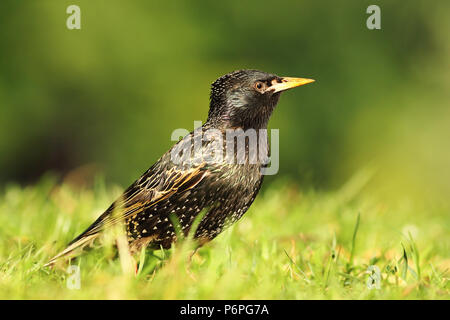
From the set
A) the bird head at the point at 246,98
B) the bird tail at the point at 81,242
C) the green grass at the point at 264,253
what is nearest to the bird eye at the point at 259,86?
the bird head at the point at 246,98

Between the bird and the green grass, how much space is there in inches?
5.5

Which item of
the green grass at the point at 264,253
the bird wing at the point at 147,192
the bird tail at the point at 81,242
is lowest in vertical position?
A: the green grass at the point at 264,253

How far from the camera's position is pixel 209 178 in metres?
3.23

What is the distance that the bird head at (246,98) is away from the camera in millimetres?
3514

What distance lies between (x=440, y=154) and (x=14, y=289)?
21.4ft

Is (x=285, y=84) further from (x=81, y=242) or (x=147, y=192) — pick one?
(x=81, y=242)

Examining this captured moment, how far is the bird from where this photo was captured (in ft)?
10.5

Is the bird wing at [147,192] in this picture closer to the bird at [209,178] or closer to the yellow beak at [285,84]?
the bird at [209,178]

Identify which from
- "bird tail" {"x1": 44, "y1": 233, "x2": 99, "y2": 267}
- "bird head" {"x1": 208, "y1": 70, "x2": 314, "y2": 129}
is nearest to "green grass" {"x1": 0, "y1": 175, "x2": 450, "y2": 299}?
"bird tail" {"x1": 44, "y1": 233, "x2": 99, "y2": 267}

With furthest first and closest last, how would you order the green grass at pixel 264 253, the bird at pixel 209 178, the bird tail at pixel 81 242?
the bird tail at pixel 81 242, the bird at pixel 209 178, the green grass at pixel 264 253

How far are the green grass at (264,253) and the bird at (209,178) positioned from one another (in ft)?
0.46

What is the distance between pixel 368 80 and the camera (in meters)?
8.06

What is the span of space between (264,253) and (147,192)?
29.8 inches

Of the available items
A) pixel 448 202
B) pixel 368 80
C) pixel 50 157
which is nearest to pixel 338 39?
pixel 368 80
